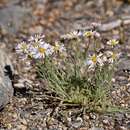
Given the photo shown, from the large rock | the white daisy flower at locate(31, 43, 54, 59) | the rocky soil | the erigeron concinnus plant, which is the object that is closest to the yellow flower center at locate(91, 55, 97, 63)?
the erigeron concinnus plant

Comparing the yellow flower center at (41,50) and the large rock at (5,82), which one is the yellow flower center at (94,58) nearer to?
the yellow flower center at (41,50)

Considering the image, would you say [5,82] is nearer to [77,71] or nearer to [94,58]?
[77,71]

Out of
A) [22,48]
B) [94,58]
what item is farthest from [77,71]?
[22,48]

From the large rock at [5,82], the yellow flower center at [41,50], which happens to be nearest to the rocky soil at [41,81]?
the large rock at [5,82]

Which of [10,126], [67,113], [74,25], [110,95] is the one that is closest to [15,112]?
[10,126]

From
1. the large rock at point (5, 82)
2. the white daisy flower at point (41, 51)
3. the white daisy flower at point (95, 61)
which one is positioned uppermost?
the white daisy flower at point (41, 51)

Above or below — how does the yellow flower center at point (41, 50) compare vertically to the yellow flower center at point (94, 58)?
above

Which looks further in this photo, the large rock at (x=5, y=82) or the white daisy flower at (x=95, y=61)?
the large rock at (x=5, y=82)
